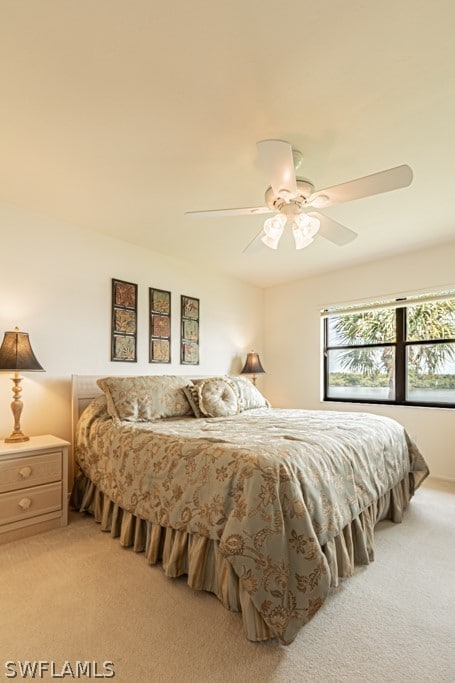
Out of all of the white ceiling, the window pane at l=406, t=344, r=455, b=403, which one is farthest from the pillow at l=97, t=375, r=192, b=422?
the window pane at l=406, t=344, r=455, b=403

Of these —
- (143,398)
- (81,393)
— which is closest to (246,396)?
(143,398)

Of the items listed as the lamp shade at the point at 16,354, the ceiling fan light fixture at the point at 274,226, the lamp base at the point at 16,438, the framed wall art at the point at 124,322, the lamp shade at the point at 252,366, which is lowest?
the lamp base at the point at 16,438

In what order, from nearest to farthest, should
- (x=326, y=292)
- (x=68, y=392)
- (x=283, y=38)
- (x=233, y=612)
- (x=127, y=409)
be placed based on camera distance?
(x=283, y=38)
(x=233, y=612)
(x=127, y=409)
(x=68, y=392)
(x=326, y=292)

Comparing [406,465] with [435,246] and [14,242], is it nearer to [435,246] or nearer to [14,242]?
[435,246]

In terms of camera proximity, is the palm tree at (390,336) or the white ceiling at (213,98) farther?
the palm tree at (390,336)

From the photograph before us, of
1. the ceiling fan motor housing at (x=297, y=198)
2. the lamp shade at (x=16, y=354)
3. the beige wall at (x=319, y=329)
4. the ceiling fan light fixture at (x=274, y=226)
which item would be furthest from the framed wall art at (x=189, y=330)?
the ceiling fan motor housing at (x=297, y=198)

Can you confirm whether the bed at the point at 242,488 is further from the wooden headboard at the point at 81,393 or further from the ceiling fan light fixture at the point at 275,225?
the ceiling fan light fixture at the point at 275,225

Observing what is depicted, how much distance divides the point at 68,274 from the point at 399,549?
10.6 ft

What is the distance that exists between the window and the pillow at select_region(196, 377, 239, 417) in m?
1.75

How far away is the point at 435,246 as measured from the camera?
3461mm

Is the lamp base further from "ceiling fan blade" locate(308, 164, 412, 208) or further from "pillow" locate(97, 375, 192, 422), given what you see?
"ceiling fan blade" locate(308, 164, 412, 208)

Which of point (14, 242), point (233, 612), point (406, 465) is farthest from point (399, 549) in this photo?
point (14, 242)

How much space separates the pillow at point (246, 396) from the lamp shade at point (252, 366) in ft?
2.37

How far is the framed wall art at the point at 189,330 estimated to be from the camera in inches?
151
